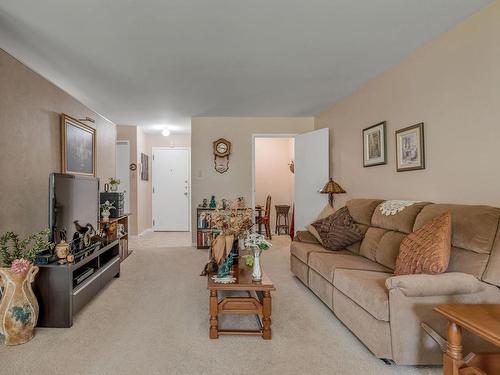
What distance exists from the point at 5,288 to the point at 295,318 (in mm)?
2129

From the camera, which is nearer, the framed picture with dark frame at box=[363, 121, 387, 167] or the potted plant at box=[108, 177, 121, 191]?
the framed picture with dark frame at box=[363, 121, 387, 167]

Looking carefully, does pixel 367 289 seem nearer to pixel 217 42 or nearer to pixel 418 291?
pixel 418 291

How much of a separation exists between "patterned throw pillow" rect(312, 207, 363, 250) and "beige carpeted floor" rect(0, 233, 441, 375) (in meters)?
0.60

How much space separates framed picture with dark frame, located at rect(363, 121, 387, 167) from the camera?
3487mm

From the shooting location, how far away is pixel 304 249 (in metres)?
3.32

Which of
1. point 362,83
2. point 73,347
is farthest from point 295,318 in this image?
point 362,83

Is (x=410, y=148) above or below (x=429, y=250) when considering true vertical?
above

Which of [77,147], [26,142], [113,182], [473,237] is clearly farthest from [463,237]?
[113,182]

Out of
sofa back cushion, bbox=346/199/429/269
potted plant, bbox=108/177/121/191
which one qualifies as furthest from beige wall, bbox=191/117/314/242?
sofa back cushion, bbox=346/199/429/269

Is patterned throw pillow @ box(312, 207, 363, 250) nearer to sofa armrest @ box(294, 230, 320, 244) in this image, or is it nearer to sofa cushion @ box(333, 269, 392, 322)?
sofa armrest @ box(294, 230, 320, 244)

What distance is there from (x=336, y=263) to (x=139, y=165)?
5123 millimetres

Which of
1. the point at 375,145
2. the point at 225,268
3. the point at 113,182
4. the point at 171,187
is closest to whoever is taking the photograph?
the point at 225,268

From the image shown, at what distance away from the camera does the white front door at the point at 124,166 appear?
21.1 feet

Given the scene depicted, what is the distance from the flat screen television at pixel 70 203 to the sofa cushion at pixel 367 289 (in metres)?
2.35
